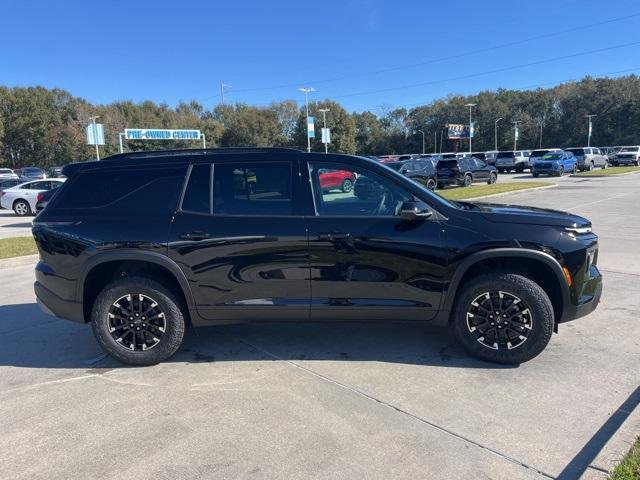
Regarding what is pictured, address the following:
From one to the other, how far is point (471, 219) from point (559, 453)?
186cm

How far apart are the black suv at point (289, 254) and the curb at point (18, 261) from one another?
5.72 metres

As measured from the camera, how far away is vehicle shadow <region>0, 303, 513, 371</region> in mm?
4438

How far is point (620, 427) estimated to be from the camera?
306 cm

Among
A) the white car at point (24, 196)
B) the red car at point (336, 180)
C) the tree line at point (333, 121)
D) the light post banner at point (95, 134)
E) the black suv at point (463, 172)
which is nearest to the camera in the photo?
the red car at point (336, 180)

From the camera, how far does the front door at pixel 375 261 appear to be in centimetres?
406

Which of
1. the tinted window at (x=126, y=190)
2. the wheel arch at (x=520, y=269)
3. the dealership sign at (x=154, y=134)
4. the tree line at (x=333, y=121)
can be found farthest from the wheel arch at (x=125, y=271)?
the tree line at (x=333, y=121)

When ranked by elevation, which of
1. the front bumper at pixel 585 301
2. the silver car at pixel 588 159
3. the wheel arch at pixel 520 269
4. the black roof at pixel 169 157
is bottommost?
the front bumper at pixel 585 301

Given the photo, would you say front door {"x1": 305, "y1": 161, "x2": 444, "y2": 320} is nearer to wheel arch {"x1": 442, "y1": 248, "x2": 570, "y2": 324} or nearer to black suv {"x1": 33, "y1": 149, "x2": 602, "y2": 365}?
black suv {"x1": 33, "y1": 149, "x2": 602, "y2": 365}

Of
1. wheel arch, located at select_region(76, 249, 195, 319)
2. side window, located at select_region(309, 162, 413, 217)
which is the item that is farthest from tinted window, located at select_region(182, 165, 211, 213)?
side window, located at select_region(309, 162, 413, 217)

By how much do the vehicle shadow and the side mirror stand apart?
968mm

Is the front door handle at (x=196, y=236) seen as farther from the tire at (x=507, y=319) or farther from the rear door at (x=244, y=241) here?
the tire at (x=507, y=319)

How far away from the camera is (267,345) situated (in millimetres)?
4785

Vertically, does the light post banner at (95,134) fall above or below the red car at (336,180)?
above

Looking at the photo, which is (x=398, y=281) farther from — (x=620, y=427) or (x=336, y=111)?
(x=336, y=111)
